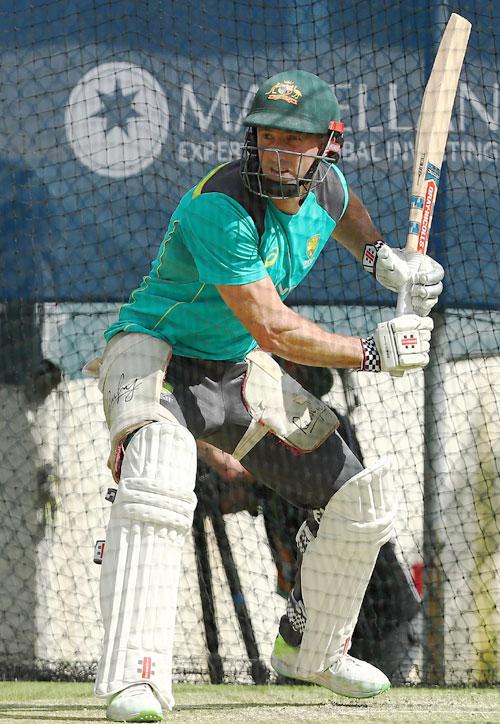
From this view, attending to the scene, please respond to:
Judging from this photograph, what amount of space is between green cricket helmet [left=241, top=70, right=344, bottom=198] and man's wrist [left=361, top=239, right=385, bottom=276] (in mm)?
388

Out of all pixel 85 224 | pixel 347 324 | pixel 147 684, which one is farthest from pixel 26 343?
pixel 147 684

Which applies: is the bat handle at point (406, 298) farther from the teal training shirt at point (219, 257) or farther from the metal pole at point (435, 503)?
A: the metal pole at point (435, 503)

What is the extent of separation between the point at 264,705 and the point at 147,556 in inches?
32.3

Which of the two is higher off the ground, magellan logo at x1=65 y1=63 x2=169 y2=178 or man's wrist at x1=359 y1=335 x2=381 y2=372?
magellan logo at x1=65 y1=63 x2=169 y2=178

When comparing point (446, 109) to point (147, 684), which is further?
point (446, 109)

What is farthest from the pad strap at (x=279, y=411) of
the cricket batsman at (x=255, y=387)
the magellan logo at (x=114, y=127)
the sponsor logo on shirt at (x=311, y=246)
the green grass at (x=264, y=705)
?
the magellan logo at (x=114, y=127)

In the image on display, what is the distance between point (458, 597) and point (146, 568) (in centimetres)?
171

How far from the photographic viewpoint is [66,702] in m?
3.65

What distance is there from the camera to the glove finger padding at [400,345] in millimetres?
3045

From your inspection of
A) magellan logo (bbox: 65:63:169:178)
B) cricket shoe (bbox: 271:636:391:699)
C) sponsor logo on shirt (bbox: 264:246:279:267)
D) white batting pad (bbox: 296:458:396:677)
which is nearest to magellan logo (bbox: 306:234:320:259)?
sponsor logo on shirt (bbox: 264:246:279:267)

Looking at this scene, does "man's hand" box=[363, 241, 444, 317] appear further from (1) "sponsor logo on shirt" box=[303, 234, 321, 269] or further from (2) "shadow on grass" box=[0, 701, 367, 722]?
(2) "shadow on grass" box=[0, 701, 367, 722]

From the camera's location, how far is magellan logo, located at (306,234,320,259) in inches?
128

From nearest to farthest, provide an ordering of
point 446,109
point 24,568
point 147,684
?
point 147,684 < point 446,109 < point 24,568

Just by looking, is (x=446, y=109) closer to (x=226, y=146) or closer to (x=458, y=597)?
(x=226, y=146)
